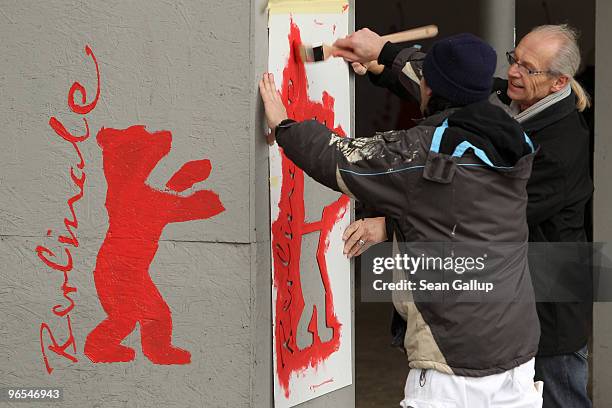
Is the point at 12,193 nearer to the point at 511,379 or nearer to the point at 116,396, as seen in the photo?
the point at 116,396

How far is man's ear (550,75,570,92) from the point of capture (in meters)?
3.25

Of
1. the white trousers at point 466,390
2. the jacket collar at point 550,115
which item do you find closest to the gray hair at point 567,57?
the jacket collar at point 550,115

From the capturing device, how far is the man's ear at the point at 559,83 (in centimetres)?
325

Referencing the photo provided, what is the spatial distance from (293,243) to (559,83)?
103 cm

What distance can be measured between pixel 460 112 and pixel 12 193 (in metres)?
1.54

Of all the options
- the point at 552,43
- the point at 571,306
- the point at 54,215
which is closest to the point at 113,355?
the point at 54,215

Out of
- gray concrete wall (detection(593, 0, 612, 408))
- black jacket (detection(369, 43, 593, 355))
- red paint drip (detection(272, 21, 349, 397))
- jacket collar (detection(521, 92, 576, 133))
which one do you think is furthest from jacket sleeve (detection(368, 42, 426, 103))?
gray concrete wall (detection(593, 0, 612, 408))

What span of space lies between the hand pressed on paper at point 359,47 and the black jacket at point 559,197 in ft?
1.75

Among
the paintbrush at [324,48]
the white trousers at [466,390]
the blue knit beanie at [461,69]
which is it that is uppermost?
the paintbrush at [324,48]

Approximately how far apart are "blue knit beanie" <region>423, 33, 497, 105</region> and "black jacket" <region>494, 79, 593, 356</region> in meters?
0.56

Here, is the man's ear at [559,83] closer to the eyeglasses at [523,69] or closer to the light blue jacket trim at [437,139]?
the eyeglasses at [523,69]

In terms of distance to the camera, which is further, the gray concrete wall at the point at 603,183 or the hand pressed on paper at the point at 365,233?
the gray concrete wall at the point at 603,183

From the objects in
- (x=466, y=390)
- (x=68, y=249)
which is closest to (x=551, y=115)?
(x=466, y=390)

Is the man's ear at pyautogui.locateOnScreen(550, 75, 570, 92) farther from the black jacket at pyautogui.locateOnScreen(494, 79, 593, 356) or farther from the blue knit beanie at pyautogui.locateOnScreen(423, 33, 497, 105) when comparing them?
the blue knit beanie at pyautogui.locateOnScreen(423, 33, 497, 105)
